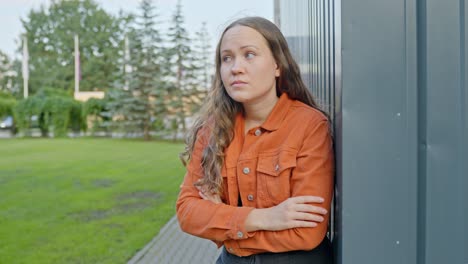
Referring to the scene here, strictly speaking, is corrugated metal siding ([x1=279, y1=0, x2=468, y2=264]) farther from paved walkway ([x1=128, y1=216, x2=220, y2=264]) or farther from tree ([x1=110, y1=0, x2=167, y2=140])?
tree ([x1=110, y1=0, x2=167, y2=140])

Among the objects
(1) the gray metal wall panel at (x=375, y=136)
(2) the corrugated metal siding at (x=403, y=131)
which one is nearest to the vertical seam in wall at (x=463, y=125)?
(2) the corrugated metal siding at (x=403, y=131)

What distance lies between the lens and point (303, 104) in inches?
A: 69.2

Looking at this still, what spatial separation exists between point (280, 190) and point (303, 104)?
0.35m

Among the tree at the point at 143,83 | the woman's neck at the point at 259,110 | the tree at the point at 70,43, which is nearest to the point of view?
the woman's neck at the point at 259,110

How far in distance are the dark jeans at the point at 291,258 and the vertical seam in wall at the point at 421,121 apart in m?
0.33

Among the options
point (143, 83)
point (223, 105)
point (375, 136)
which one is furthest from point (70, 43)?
point (375, 136)

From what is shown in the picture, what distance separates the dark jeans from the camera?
1551 millimetres

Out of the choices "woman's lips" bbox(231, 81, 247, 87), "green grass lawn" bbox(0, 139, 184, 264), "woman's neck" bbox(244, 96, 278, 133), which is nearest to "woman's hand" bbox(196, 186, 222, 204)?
"woman's neck" bbox(244, 96, 278, 133)

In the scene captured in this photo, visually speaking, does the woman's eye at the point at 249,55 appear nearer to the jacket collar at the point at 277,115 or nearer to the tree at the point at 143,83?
the jacket collar at the point at 277,115

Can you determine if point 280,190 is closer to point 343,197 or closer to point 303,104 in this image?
point 343,197

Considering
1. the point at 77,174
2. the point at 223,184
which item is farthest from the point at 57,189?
the point at 223,184

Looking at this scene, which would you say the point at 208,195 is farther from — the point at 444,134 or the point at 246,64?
the point at 444,134

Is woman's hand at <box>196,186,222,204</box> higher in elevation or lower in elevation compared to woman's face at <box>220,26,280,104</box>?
lower

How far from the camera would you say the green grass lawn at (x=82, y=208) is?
6031 mm
